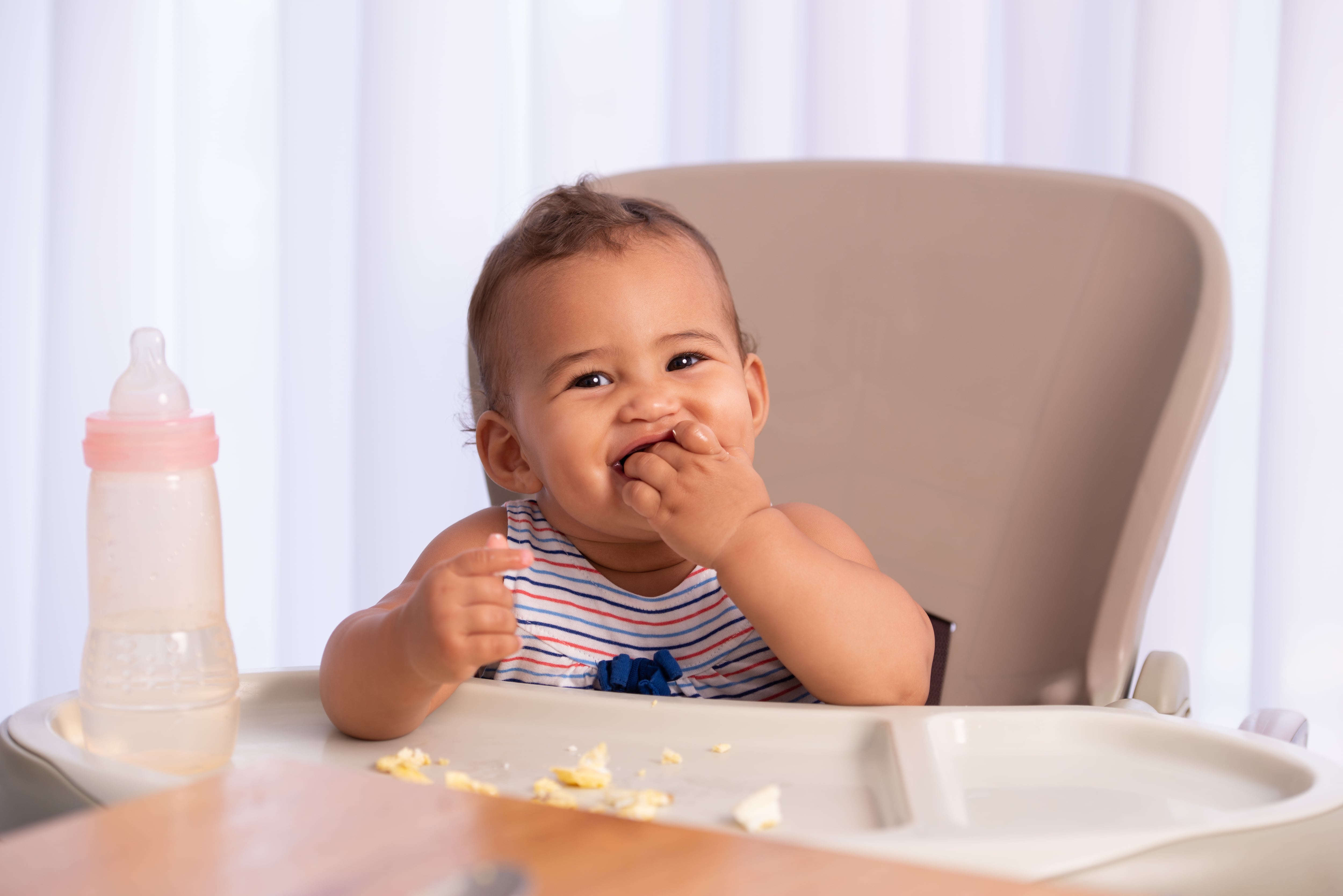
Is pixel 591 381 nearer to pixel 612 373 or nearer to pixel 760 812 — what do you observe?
pixel 612 373

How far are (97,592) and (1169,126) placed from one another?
56.8 inches

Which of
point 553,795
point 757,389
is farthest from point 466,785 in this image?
point 757,389

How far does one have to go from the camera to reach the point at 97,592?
22.3 inches

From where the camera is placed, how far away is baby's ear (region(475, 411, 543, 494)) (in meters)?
0.96

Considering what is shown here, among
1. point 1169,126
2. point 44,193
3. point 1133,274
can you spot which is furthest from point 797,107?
point 44,193

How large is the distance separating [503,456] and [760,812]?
51cm

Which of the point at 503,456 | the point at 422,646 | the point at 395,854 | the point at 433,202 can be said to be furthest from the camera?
the point at 433,202

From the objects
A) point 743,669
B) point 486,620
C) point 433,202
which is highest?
point 433,202

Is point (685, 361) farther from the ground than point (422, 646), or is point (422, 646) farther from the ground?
point (685, 361)

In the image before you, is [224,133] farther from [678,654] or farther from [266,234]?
[678,654]

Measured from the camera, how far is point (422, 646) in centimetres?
63

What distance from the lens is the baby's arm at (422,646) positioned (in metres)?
0.61

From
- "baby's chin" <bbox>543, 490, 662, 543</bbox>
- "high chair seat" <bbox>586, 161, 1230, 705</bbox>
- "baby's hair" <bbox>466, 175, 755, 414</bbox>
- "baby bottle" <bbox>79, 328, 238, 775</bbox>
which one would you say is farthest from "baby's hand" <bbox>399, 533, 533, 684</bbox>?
"high chair seat" <bbox>586, 161, 1230, 705</bbox>

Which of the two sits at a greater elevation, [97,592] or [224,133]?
[224,133]
